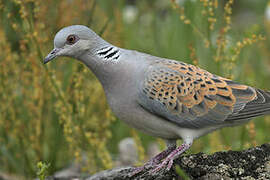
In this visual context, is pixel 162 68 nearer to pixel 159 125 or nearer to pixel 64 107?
Answer: pixel 159 125

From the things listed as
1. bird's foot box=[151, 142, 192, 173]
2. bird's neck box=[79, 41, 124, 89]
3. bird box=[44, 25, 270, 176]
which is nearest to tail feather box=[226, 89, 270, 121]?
bird box=[44, 25, 270, 176]

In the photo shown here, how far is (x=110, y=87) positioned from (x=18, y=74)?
1.58 m

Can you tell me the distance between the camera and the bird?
3.08 m

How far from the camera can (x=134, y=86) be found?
3098 mm

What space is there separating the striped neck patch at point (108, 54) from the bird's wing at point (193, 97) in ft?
0.72

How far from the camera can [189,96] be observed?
320 cm

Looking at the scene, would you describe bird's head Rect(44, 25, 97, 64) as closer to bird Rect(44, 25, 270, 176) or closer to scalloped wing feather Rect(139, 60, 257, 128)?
bird Rect(44, 25, 270, 176)

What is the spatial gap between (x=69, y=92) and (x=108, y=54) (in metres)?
1.04

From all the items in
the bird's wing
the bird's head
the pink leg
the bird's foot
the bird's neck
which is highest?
the bird's head


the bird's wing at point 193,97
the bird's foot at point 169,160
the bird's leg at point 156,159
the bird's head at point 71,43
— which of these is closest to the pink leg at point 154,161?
the bird's leg at point 156,159

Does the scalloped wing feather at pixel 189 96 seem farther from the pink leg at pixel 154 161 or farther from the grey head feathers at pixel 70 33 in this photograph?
the grey head feathers at pixel 70 33

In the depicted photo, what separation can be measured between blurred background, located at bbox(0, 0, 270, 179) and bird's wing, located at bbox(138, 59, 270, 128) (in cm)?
55

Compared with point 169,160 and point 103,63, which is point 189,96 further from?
point 103,63

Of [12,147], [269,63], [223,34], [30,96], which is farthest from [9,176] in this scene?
[269,63]
